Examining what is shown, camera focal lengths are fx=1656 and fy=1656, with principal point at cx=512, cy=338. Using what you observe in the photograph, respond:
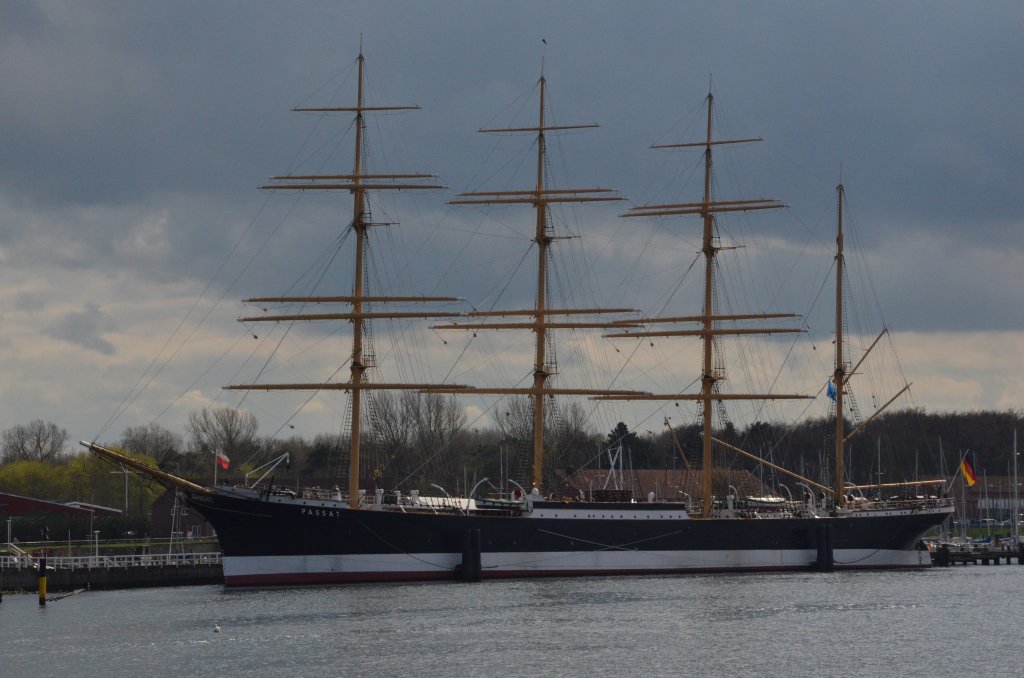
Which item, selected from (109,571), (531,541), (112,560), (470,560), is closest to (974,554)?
(531,541)

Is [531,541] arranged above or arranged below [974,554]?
above

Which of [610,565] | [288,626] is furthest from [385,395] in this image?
[288,626]

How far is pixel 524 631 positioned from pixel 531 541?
22.8m

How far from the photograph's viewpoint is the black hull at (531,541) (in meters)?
72.9

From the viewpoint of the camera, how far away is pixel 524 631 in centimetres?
5531

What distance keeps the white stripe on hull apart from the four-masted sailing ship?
55 millimetres

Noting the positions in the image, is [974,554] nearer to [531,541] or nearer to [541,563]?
[541,563]

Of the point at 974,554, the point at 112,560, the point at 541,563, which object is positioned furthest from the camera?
the point at 974,554

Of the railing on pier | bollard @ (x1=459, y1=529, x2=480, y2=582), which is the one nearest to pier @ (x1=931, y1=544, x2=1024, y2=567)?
bollard @ (x1=459, y1=529, x2=480, y2=582)

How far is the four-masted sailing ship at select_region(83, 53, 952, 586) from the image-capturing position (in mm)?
73000

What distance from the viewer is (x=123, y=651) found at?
50.6 metres

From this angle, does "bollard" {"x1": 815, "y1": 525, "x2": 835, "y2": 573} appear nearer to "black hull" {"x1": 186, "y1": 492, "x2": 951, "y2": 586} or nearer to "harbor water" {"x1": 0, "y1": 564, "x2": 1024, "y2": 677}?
"black hull" {"x1": 186, "y1": 492, "x2": 951, "y2": 586}

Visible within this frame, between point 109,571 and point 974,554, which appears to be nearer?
point 109,571

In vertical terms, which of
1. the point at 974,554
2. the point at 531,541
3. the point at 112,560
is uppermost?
the point at 531,541
